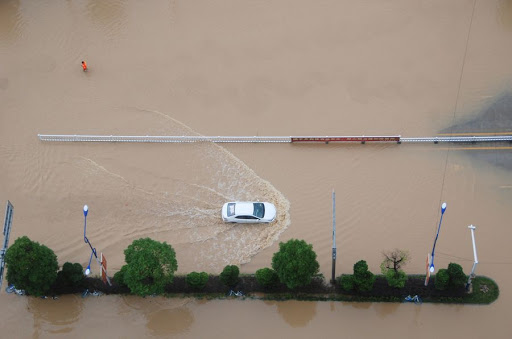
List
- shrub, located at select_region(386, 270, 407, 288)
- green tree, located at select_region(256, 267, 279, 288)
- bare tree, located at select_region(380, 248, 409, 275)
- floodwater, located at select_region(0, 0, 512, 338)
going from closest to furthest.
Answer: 1. shrub, located at select_region(386, 270, 407, 288)
2. bare tree, located at select_region(380, 248, 409, 275)
3. green tree, located at select_region(256, 267, 279, 288)
4. floodwater, located at select_region(0, 0, 512, 338)

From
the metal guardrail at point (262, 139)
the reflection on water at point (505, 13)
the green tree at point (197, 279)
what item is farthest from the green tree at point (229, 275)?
the reflection on water at point (505, 13)

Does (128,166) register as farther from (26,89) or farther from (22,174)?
(26,89)

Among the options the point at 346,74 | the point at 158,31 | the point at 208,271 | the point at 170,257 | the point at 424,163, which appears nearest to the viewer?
the point at 170,257

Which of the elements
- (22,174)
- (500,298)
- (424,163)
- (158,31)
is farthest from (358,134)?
(22,174)

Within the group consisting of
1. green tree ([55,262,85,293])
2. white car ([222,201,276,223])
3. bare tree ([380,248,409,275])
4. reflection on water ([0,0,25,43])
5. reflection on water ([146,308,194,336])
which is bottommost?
reflection on water ([146,308,194,336])

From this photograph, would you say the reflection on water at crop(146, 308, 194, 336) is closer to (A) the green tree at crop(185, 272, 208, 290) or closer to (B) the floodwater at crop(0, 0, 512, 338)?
(B) the floodwater at crop(0, 0, 512, 338)

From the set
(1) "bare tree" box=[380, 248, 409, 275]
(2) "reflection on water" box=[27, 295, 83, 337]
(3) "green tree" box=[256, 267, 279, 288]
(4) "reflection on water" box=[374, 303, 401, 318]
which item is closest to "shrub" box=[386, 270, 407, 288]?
(1) "bare tree" box=[380, 248, 409, 275]

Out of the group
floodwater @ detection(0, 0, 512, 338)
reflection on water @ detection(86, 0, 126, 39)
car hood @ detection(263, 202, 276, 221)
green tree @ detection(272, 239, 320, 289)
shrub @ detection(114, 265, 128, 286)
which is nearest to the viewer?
green tree @ detection(272, 239, 320, 289)
